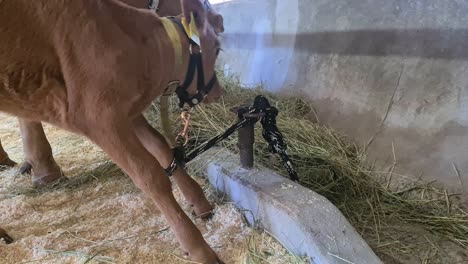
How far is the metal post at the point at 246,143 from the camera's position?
2090 mm

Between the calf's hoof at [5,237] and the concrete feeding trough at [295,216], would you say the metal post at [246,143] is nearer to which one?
the concrete feeding trough at [295,216]

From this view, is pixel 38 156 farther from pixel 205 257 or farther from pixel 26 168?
pixel 205 257

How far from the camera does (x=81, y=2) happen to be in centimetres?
149

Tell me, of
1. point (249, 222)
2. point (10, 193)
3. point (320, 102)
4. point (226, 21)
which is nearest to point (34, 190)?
point (10, 193)

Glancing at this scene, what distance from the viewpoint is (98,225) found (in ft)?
7.16

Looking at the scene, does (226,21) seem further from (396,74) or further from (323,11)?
(396,74)

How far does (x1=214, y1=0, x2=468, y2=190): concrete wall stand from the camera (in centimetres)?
237

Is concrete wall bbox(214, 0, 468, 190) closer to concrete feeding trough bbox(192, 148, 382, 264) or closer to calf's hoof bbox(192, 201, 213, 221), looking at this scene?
concrete feeding trough bbox(192, 148, 382, 264)

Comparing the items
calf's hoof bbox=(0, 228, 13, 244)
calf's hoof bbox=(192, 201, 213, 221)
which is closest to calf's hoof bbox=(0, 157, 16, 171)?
calf's hoof bbox=(0, 228, 13, 244)

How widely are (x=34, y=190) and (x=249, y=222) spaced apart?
63.8 inches

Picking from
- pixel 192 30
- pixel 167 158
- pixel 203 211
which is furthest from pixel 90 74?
pixel 203 211

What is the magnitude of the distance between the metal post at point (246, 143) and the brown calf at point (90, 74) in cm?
58

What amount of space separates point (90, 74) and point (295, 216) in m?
1.02

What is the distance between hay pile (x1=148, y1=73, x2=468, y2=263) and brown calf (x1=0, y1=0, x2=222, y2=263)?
0.94 m
